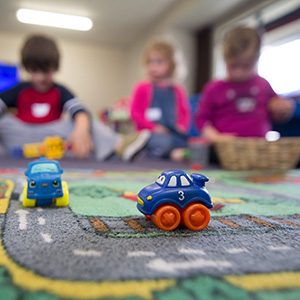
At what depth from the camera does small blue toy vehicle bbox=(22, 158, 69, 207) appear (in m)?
0.51

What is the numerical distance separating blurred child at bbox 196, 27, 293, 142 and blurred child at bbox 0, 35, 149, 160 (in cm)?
37

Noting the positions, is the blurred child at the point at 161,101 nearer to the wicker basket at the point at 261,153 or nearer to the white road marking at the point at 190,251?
the wicker basket at the point at 261,153

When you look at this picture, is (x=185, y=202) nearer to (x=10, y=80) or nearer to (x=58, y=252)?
(x=58, y=252)

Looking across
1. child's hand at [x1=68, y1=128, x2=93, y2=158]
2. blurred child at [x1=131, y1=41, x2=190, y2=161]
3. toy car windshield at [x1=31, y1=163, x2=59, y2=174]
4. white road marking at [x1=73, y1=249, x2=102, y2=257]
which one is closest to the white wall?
blurred child at [x1=131, y1=41, x2=190, y2=161]

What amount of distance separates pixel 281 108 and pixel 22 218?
4.25ft

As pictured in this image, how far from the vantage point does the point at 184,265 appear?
0.31 metres

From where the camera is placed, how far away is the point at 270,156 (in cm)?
123

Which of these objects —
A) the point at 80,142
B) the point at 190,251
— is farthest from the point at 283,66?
the point at 190,251

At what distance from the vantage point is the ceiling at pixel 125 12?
3.13 m

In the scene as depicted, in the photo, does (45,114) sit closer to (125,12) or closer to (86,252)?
(86,252)

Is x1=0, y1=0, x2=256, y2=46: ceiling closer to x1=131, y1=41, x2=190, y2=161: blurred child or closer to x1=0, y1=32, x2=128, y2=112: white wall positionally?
x1=0, y1=32, x2=128, y2=112: white wall

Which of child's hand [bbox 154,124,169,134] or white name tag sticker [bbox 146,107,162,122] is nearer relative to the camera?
child's hand [bbox 154,124,169,134]

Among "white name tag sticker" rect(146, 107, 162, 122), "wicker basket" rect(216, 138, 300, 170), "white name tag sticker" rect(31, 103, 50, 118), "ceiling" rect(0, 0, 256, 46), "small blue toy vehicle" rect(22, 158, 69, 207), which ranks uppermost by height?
"ceiling" rect(0, 0, 256, 46)

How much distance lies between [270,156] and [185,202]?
89 cm
